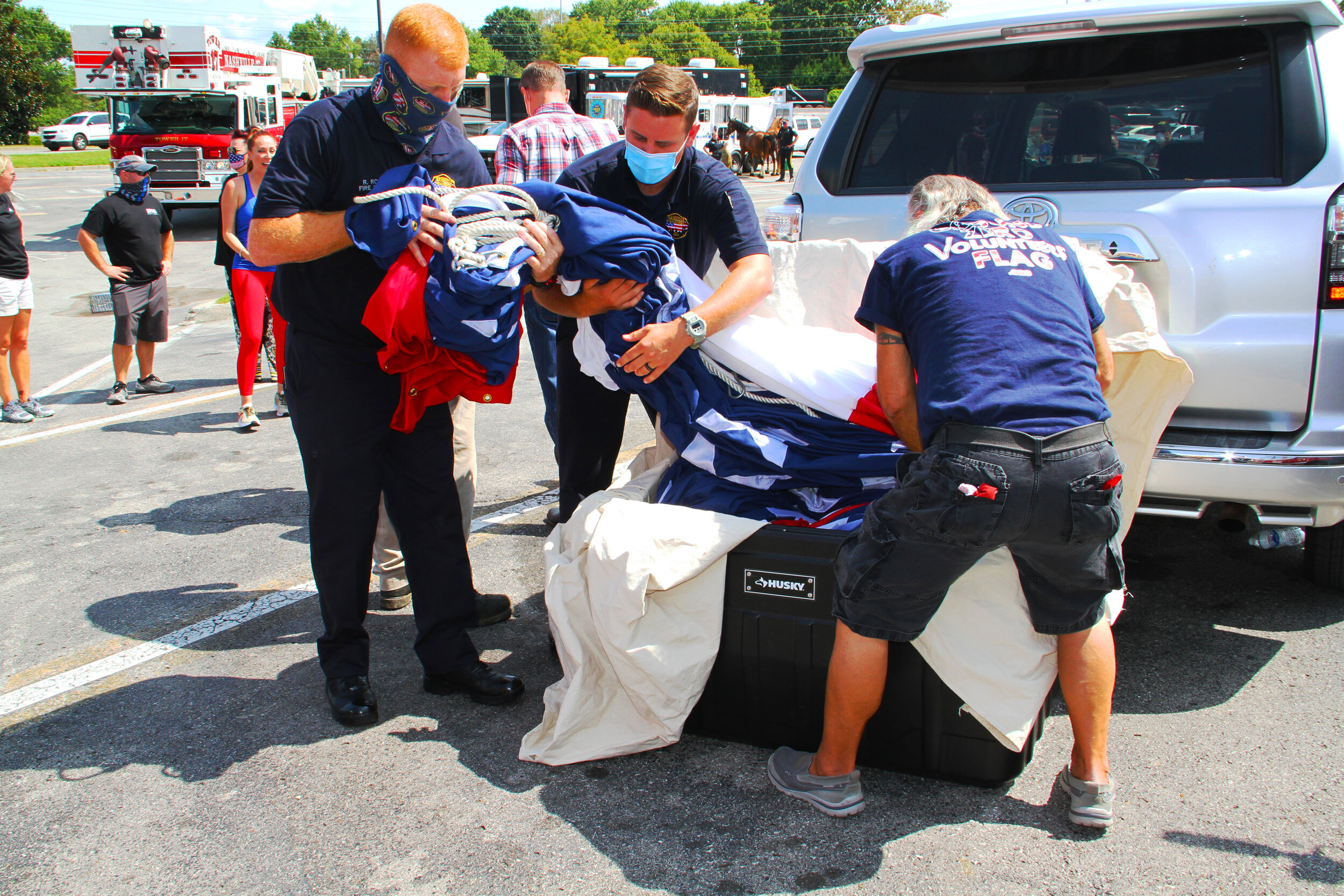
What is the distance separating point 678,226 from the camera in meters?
3.42

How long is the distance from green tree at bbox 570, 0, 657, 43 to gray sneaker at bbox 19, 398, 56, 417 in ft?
392

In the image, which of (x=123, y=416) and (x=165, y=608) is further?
(x=123, y=416)

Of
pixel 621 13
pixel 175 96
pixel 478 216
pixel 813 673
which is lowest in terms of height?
pixel 813 673

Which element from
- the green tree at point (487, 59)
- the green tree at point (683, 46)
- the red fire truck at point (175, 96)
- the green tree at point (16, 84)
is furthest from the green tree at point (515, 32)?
the red fire truck at point (175, 96)

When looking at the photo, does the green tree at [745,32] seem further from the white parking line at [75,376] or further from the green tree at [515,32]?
the white parking line at [75,376]

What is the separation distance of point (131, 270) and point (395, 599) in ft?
16.4

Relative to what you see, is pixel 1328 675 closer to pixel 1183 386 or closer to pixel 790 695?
pixel 1183 386

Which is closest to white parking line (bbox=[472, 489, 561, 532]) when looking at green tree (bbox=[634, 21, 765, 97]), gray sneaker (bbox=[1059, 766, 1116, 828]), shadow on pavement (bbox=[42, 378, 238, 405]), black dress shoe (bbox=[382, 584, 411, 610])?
black dress shoe (bbox=[382, 584, 411, 610])

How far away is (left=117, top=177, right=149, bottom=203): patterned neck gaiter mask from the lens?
754 centimetres

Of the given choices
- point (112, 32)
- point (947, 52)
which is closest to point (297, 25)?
point (112, 32)

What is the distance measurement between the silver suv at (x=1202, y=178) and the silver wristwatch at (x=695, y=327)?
48.1 inches

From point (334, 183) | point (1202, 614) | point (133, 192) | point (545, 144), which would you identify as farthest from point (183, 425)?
point (1202, 614)

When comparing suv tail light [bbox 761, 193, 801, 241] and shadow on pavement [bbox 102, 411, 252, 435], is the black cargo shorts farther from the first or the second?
shadow on pavement [bbox 102, 411, 252, 435]

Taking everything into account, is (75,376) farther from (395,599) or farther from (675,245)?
(675,245)
